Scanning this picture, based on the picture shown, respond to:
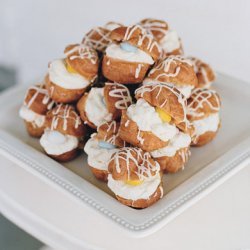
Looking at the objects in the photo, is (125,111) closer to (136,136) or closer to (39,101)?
(136,136)

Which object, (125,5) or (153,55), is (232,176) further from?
(125,5)

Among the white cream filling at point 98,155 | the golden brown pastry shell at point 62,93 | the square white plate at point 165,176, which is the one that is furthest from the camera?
the golden brown pastry shell at point 62,93

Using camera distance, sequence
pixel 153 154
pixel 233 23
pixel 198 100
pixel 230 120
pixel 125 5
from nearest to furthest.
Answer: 1. pixel 153 154
2. pixel 198 100
3. pixel 230 120
4. pixel 233 23
5. pixel 125 5

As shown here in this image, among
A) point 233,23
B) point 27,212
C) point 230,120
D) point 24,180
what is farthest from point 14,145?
point 233,23

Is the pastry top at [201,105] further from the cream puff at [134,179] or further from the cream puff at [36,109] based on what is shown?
the cream puff at [36,109]

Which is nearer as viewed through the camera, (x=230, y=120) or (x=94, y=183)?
(x=94, y=183)

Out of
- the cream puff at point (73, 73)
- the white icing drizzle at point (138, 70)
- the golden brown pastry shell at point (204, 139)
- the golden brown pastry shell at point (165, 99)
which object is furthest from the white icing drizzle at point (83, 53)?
the golden brown pastry shell at point (204, 139)
